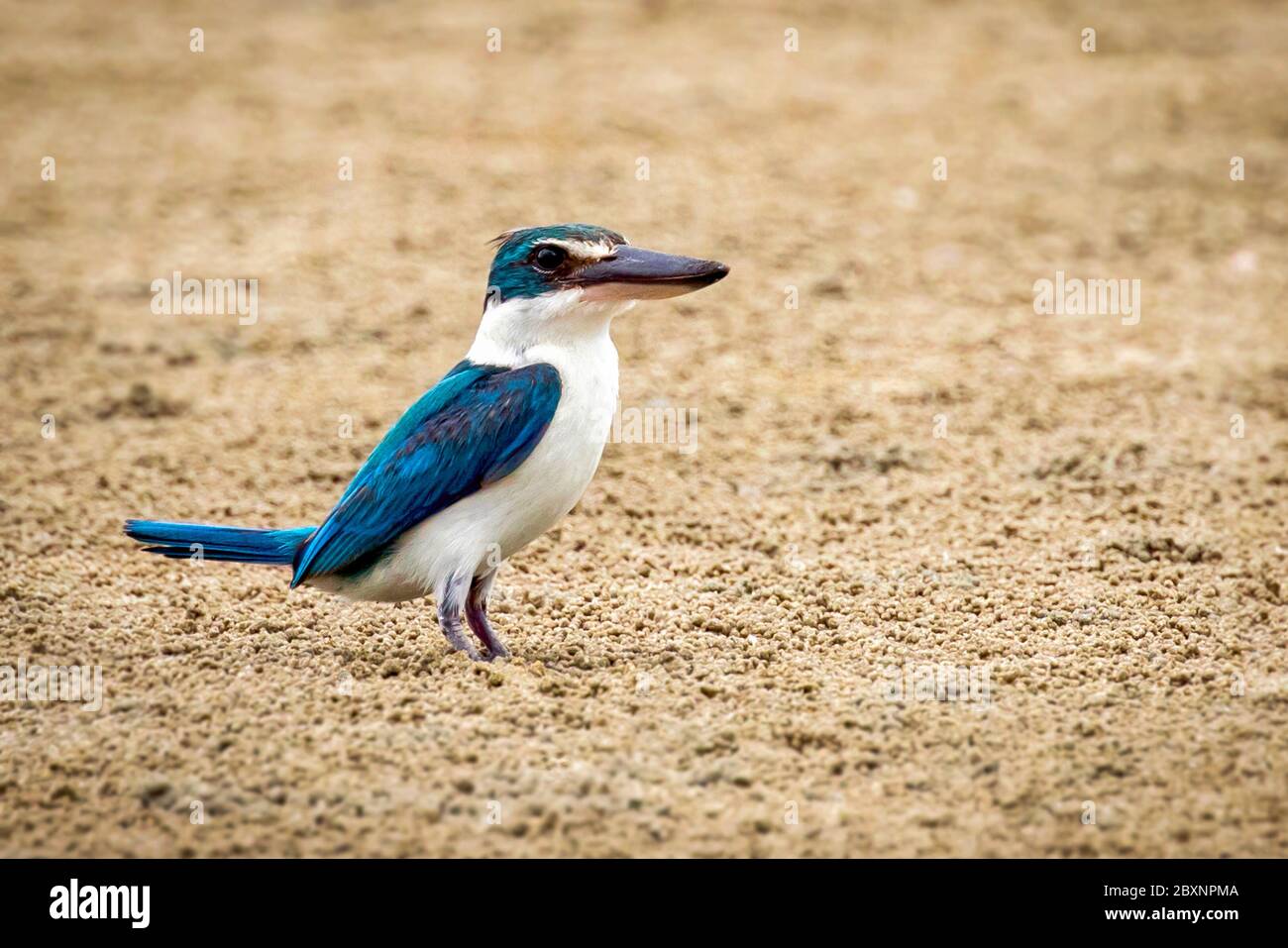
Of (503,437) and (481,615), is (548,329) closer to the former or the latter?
(503,437)

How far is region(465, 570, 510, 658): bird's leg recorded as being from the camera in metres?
3.92

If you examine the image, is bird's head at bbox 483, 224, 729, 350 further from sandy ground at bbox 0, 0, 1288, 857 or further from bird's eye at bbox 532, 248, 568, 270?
sandy ground at bbox 0, 0, 1288, 857

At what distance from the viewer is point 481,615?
13.0 ft

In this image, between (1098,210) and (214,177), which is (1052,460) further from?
(214,177)

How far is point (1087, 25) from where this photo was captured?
439 inches

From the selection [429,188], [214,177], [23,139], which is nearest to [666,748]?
[429,188]

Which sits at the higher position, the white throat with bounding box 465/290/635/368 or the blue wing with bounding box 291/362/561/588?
the white throat with bounding box 465/290/635/368

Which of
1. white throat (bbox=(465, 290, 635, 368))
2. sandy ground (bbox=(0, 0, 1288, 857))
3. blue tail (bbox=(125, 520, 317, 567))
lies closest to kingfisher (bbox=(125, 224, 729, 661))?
white throat (bbox=(465, 290, 635, 368))

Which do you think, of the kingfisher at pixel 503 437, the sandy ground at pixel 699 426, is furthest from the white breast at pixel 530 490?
the sandy ground at pixel 699 426

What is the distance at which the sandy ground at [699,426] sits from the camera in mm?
3303

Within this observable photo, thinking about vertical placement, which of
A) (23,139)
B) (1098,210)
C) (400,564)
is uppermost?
(23,139)

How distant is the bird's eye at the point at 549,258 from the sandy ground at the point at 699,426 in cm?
107

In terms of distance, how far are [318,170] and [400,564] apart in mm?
5373

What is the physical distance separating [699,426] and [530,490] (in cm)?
227
